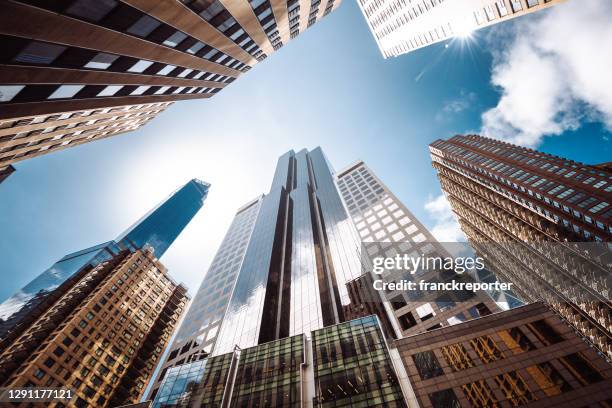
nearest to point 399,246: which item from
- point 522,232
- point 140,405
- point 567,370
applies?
point 522,232

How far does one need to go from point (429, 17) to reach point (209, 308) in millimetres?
91334

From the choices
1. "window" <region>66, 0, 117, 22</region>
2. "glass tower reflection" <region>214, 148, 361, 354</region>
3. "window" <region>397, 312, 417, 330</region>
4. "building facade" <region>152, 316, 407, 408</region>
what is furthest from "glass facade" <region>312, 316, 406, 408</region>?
"window" <region>66, 0, 117, 22</region>

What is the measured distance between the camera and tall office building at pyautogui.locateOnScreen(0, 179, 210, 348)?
78.8m

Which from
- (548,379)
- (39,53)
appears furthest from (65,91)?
(548,379)

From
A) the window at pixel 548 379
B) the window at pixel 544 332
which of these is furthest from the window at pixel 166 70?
the window at pixel 544 332

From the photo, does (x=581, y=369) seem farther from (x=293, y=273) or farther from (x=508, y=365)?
(x=293, y=273)

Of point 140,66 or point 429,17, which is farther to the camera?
point 429,17

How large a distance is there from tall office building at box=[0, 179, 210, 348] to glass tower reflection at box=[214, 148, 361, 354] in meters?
49.2

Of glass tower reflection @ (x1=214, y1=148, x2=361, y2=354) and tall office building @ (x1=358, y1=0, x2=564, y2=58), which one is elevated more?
tall office building @ (x1=358, y1=0, x2=564, y2=58)

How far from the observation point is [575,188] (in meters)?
59.2

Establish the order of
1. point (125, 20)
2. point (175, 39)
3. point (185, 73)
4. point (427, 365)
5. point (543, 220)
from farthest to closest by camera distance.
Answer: point (543, 220), point (427, 365), point (185, 73), point (175, 39), point (125, 20)

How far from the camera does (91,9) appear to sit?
47.8ft

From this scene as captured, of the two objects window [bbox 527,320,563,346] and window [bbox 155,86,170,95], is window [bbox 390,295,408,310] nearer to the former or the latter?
→ window [bbox 527,320,563,346]

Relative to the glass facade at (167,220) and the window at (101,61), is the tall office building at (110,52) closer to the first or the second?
the window at (101,61)
